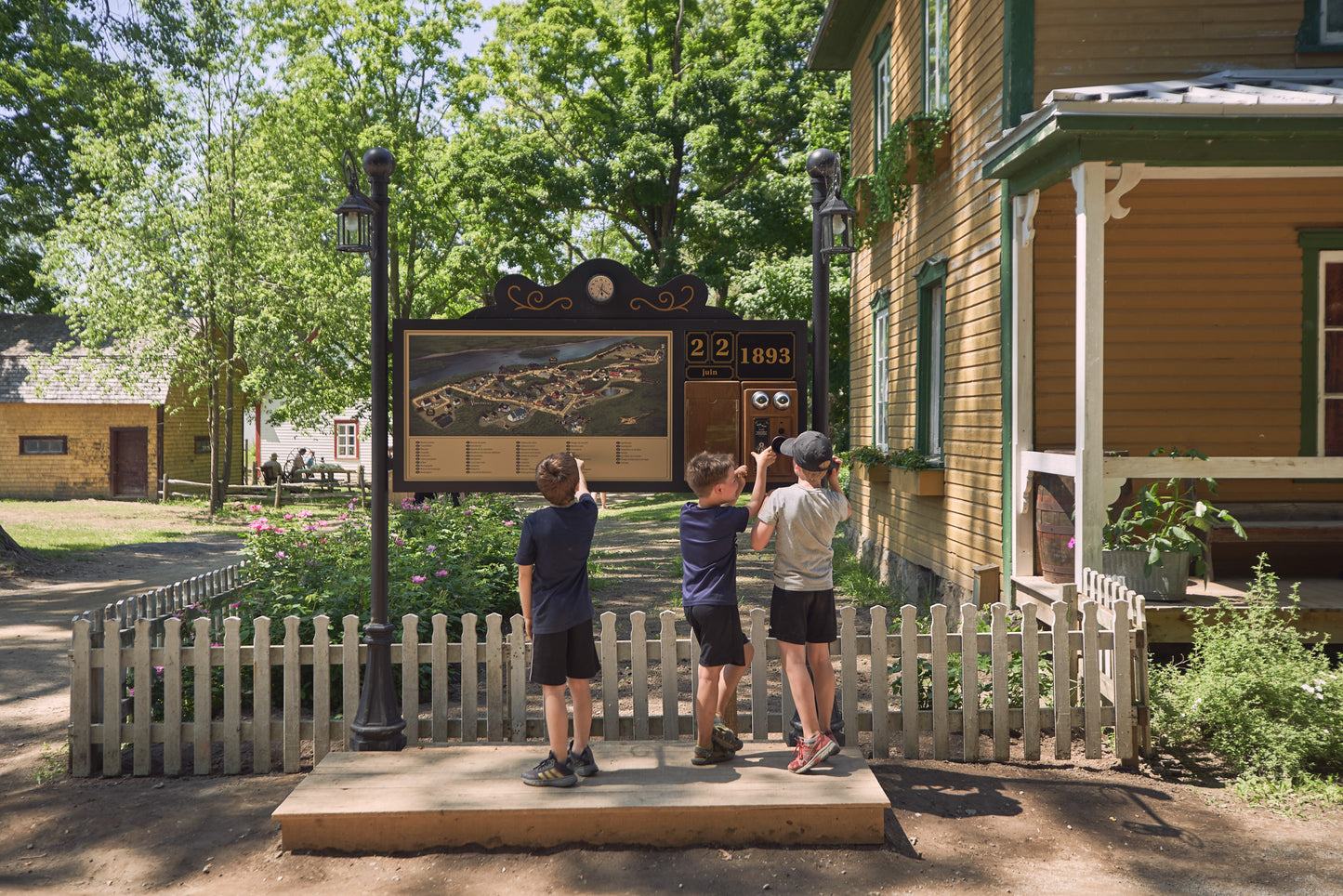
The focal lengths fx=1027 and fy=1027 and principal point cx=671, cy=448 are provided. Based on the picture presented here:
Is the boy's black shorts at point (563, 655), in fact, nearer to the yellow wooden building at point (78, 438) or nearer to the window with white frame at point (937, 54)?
the window with white frame at point (937, 54)

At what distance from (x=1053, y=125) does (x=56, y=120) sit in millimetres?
36745

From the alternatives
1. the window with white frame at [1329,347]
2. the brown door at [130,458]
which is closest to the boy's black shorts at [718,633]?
the window with white frame at [1329,347]

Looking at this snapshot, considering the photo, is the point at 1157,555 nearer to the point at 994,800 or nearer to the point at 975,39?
the point at 994,800

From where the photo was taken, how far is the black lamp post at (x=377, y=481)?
5254 mm

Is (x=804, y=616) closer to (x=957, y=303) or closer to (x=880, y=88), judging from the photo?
(x=957, y=303)

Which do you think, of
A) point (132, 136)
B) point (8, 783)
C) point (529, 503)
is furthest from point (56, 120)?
point (8, 783)

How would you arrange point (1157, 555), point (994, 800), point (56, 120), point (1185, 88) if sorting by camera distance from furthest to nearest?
1. point (56, 120)
2. point (1185, 88)
3. point (1157, 555)
4. point (994, 800)

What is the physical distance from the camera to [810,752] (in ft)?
15.4

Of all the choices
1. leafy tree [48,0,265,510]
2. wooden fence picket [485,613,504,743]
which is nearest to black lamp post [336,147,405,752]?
wooden fence picket [485,613,504,743]

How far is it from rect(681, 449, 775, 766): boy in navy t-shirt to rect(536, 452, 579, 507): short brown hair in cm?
55

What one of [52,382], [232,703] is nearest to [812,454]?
[232,703]

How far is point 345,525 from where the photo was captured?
8.82 metres

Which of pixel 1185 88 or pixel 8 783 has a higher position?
pixel 1185 88

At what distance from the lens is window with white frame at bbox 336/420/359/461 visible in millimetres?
43531
